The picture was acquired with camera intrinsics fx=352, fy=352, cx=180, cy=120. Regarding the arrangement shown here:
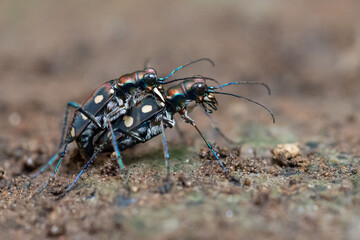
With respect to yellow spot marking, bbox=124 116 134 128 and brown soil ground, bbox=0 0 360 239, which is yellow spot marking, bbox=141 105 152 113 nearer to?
yellow spot marking, bbox=124 116 134 128

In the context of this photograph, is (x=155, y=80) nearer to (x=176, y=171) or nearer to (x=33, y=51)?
(x=176, y=171)

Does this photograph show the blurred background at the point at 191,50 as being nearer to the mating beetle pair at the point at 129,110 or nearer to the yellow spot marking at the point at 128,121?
the mating beetle pair at the point at 129,110

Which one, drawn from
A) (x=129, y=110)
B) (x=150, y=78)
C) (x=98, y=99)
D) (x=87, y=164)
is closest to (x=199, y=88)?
(x=150, y=78)

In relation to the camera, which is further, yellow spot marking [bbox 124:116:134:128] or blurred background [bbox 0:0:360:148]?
blurred background [bbox 0:0:360:148]

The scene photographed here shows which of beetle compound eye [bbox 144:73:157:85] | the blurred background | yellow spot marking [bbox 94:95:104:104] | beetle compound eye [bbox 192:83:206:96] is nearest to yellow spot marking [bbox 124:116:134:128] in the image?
yellow spot marking [bbox 94:95:104:104]

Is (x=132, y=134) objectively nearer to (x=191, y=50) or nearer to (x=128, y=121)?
(x=128, y=121)

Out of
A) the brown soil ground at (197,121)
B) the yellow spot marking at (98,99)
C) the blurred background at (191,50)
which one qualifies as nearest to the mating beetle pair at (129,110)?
the yellow spot marking at (98,99)
